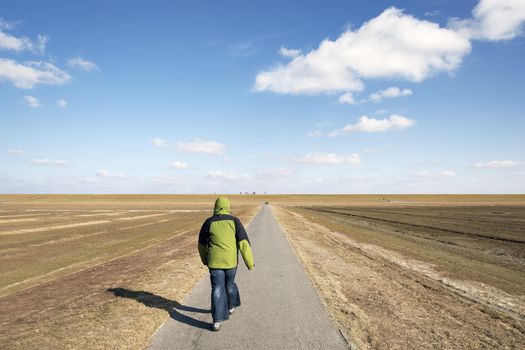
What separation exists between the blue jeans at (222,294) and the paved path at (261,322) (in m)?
0.25

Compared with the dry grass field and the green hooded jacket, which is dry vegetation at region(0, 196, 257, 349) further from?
the green hooded jacket

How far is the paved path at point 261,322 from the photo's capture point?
5.55 meters

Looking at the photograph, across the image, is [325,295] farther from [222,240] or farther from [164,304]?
[164,304]

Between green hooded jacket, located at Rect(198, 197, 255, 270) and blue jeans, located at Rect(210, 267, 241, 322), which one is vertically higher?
green hooded jacket, located at Rect(198, 197, 255, 270)

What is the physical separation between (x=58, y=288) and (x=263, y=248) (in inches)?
336

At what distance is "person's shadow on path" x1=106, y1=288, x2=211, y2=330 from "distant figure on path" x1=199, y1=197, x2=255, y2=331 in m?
0.55

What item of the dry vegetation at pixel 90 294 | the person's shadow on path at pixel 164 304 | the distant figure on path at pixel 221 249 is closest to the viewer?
the dry vegetation at pixel 90 294

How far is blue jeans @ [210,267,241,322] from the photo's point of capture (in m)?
6.20

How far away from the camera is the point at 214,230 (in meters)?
6.40

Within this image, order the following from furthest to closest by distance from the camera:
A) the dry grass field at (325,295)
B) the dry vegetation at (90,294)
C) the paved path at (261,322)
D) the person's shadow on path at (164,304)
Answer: the person's shadow on path at (164,304) < the dry grass field at (325,295) < the dry vegetation at (90,294) < the paved path at (261,322)

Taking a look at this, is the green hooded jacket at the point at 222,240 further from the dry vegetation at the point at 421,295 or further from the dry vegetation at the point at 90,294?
the dry vegetation at the point at 421,295

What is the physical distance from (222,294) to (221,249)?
0.83m

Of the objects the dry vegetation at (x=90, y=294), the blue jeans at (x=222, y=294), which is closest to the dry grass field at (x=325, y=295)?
the dry vegetation at (x=90, y=294)

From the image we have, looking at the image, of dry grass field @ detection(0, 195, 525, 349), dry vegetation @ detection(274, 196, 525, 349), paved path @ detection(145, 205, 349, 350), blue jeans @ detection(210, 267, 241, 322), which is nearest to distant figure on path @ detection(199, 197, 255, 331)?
blue jeans @ detection(210, 267, 241, 322)
